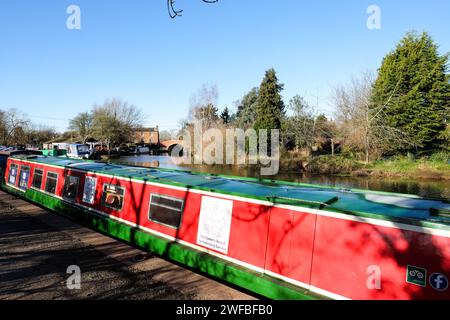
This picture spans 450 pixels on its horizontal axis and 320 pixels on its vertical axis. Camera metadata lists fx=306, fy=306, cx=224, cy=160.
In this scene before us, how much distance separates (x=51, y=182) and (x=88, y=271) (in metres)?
6.60

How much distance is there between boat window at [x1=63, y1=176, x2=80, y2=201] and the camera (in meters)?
9.56

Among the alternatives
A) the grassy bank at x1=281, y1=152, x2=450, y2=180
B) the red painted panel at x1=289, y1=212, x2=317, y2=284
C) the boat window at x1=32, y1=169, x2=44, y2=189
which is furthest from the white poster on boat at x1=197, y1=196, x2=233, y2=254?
the grassy bank at x1=281, y1=152, x2=450, y2=180

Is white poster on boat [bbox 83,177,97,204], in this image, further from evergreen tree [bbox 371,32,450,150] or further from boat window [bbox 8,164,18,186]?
evergreen tree [bbox 371,32,450,150]

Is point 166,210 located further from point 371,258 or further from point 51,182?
point 51,182

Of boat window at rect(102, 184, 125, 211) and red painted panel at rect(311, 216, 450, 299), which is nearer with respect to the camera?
red painted panel at rect(311, 216, 450, 299)

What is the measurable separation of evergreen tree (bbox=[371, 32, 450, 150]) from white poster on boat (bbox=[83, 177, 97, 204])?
25.9 metres

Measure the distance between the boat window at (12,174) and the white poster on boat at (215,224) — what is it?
12121 mm

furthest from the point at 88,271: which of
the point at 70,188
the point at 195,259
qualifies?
the point at 70,188

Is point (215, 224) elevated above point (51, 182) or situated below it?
below

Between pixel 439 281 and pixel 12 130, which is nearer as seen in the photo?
pixel 439 281

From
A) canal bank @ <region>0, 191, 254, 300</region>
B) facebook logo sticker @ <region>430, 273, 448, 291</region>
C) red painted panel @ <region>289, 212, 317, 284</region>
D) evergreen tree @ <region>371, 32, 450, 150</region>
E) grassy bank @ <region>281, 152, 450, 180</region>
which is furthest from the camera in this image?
evergreen tree @ <region>371, 32, 450, 150</region>

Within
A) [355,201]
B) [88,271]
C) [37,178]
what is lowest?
[88,271]

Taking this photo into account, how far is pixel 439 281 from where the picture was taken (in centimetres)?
329
